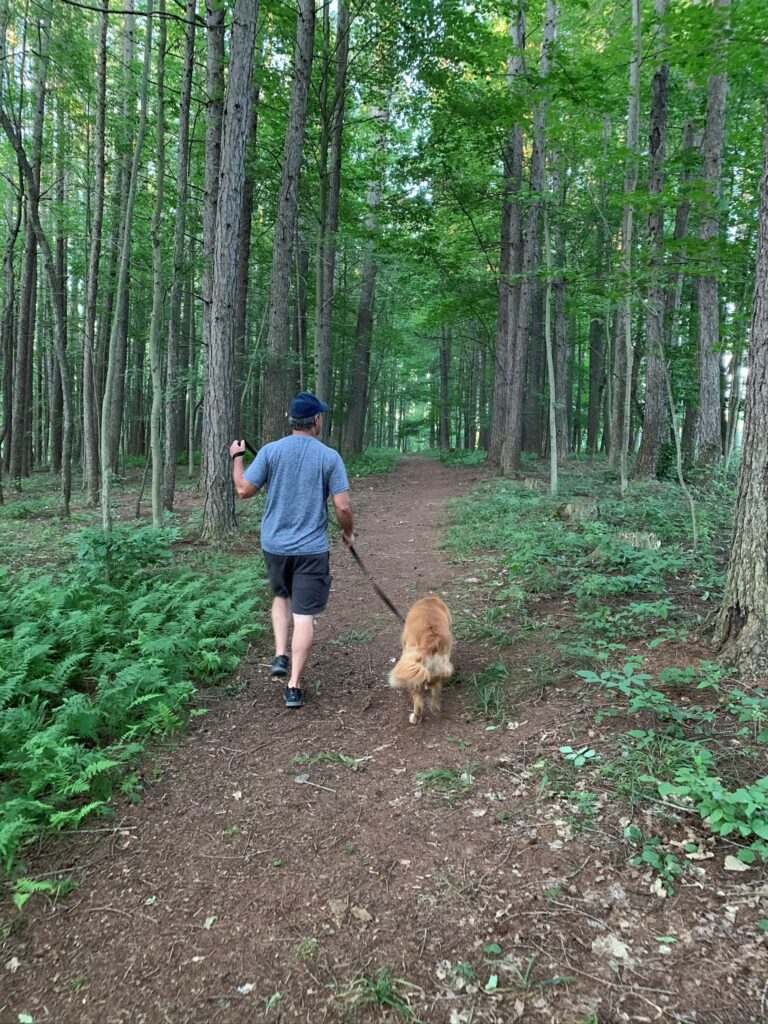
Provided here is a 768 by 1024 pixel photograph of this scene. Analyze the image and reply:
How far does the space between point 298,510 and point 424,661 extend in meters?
1.49

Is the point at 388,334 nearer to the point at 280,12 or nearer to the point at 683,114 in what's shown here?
the point at 683,114

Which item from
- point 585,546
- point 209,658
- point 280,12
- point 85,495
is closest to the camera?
point 209,658

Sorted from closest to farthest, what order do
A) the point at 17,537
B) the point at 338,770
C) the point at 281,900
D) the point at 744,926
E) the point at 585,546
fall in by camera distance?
the point at 744,926 → the point at 281,900 → the point at 338,770 → the point at 585,546 → the point at 17,537

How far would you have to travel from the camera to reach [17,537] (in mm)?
9516

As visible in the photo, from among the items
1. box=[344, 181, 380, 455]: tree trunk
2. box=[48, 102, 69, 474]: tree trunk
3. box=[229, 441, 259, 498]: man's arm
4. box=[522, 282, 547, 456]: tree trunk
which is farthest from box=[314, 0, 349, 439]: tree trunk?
box=[522, 282, 547, 456]: tree trunk

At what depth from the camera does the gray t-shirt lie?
168 inches

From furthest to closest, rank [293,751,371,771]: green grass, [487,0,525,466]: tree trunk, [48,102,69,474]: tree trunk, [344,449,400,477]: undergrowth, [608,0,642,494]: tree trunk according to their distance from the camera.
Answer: [344,449,400,477]: undergrowth → [48,102,69,474]: tree trunk → [487,0,525,466]: tree trunk → [608,0,642,494]: tree trunk → [293,751,371,771]: green grass

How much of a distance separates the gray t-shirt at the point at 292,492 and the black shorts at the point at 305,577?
0.06 meters

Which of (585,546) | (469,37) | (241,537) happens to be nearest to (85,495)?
(241,537)

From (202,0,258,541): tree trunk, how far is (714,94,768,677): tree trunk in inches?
255

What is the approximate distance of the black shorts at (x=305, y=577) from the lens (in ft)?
14.0

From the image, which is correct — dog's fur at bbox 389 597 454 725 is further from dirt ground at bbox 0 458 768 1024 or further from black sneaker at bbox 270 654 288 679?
black sneaker at bbox 270 654 288 679

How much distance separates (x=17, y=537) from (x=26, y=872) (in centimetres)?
840

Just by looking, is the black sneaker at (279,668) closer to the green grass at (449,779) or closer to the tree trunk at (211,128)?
the green grass at (449,779)
